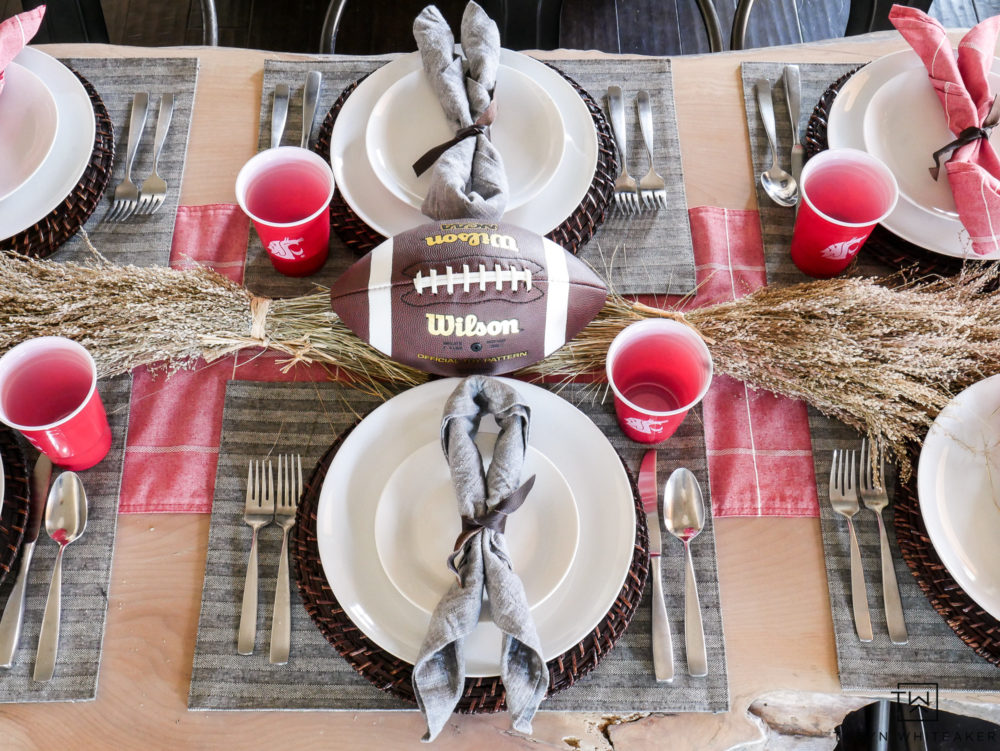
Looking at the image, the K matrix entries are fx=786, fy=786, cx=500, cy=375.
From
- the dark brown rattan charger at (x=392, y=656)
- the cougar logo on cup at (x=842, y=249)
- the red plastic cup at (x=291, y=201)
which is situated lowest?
the dark brown rattan charger at (x=392, y=656)

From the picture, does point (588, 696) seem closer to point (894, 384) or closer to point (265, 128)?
point (894, 384)

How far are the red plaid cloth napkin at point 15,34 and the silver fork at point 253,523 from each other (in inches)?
25.4

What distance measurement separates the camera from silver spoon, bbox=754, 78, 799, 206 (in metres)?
1.09

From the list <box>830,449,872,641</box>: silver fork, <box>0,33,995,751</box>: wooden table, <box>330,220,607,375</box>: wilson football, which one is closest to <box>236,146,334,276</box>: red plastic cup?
<box>330,220,607,375</box>: wilson football

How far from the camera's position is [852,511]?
93cm

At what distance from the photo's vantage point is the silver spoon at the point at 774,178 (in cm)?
109

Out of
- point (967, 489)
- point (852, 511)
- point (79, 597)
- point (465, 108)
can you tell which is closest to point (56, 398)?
point (79, 597)

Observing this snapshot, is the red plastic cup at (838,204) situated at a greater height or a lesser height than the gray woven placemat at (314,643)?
greater

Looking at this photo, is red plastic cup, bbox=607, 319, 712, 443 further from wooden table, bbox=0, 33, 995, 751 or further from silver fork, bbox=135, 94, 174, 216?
silver fork, bbox=135, 94, 174, 216

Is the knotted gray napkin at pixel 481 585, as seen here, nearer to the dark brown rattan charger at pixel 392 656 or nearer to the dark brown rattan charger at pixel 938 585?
the dark brown rattan charger at pixel 392 656

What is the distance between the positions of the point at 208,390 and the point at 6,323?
0.78ft

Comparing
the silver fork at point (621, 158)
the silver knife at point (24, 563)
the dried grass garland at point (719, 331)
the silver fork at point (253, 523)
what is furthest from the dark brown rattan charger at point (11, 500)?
the silver fork at point (621, 158)

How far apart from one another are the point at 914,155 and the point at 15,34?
121 cm

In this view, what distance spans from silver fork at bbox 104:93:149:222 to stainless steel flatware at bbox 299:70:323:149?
9.0 inches
